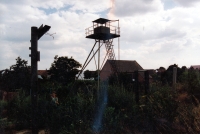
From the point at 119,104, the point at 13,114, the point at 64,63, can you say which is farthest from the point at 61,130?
the point at 64,63

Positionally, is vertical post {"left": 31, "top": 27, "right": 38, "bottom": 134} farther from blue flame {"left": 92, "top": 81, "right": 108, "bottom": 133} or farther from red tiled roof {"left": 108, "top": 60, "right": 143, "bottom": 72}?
red tiled roof {"left": 108, "top": 60, "right": 143, "bottom": 72}

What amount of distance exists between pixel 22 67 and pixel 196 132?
2552cm

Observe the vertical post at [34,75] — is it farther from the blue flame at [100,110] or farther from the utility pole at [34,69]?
the blue flame at [100,110]

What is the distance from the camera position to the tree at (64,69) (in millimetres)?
44906

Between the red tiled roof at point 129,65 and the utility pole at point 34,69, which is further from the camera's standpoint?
the red tiled roof at point 129,65

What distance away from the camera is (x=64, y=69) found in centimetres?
4575

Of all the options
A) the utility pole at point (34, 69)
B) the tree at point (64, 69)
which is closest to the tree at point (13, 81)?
the utility pole at point (34, 69)

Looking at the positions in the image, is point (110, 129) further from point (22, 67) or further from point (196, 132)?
point (22, 67)

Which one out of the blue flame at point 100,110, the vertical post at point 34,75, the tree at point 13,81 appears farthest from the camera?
the tree at point 13,81

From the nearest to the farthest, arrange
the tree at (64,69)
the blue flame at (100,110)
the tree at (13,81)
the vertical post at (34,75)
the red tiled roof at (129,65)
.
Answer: the blue flame at (100,110)
the vertical post at (34,75)
the tree at (13,81)
the tree at (64,69)
the red tiled roof at (129,65)

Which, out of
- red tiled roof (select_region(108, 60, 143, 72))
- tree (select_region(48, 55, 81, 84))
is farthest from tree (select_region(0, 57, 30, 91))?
red tiled roof (select_region(108, 60, 143, 72))

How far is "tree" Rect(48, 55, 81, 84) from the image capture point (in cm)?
4491

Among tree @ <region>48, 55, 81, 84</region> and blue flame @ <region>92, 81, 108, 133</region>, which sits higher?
tree @ <region>48, 55, 81, 84</region>

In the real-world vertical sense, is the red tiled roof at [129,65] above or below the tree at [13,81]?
above
